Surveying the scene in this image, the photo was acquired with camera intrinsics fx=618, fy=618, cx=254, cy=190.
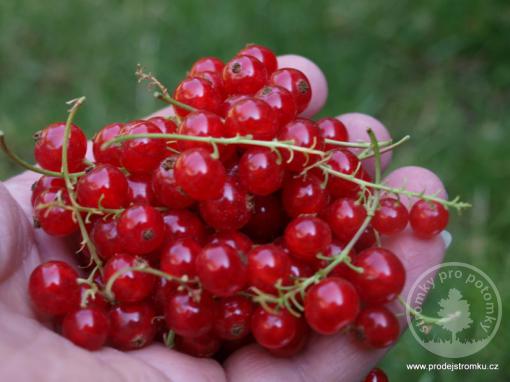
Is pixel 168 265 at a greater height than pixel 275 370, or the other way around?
pixel 168 265

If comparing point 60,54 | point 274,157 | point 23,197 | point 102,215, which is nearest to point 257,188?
point 274,157

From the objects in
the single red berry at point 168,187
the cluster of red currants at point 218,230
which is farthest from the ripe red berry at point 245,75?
the single red berry at point 168,187

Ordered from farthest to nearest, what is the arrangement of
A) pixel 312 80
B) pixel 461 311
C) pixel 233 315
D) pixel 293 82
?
pixel 312 80 → pixel 461 311 → pixel 293 82 → pixel 233 315

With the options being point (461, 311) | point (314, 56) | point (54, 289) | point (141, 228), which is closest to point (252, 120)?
point (141, 228)

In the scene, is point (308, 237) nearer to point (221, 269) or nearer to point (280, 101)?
point (221, 269)

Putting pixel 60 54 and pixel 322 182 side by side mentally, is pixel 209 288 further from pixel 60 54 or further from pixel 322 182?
pixel 60 54

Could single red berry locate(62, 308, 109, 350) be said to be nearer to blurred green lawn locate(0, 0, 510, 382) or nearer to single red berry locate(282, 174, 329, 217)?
single red berry locate(282, 174, 329, 217)

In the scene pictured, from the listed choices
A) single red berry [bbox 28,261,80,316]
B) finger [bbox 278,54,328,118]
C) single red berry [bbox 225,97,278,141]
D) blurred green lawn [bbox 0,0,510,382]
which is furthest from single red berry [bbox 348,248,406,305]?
blurred green lawn [bbox 0,0,510,382]
